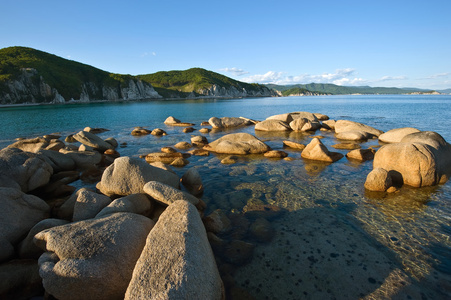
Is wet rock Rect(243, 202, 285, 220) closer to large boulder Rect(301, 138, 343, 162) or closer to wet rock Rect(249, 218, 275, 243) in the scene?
wet rock Rect(249, 218, 275, 243)

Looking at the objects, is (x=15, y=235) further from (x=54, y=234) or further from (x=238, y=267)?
(x=238, y=267)

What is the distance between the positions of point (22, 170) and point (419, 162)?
62.5ft

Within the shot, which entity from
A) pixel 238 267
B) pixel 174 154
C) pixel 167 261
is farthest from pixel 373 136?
pixel 167 261

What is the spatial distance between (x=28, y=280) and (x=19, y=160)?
745 cm

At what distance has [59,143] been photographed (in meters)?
17.9

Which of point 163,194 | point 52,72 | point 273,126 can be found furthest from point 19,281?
point 52,72

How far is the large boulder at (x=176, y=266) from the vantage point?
156 inches

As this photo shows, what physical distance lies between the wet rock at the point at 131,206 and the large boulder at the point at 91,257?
103cm

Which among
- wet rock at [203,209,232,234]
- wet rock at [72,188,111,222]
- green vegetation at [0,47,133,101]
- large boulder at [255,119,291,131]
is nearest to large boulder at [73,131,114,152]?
wet rock at [72,188,111,222]

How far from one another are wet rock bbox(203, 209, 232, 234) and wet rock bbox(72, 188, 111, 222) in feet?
12.1

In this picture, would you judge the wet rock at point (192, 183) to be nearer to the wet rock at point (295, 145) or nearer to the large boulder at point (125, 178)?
the large boulder at point (125, 178)

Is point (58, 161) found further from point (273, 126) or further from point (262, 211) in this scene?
point (273, 126)

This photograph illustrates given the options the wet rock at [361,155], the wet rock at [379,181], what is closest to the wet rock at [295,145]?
the wet rock at [361,155]

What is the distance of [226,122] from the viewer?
33844 mm
